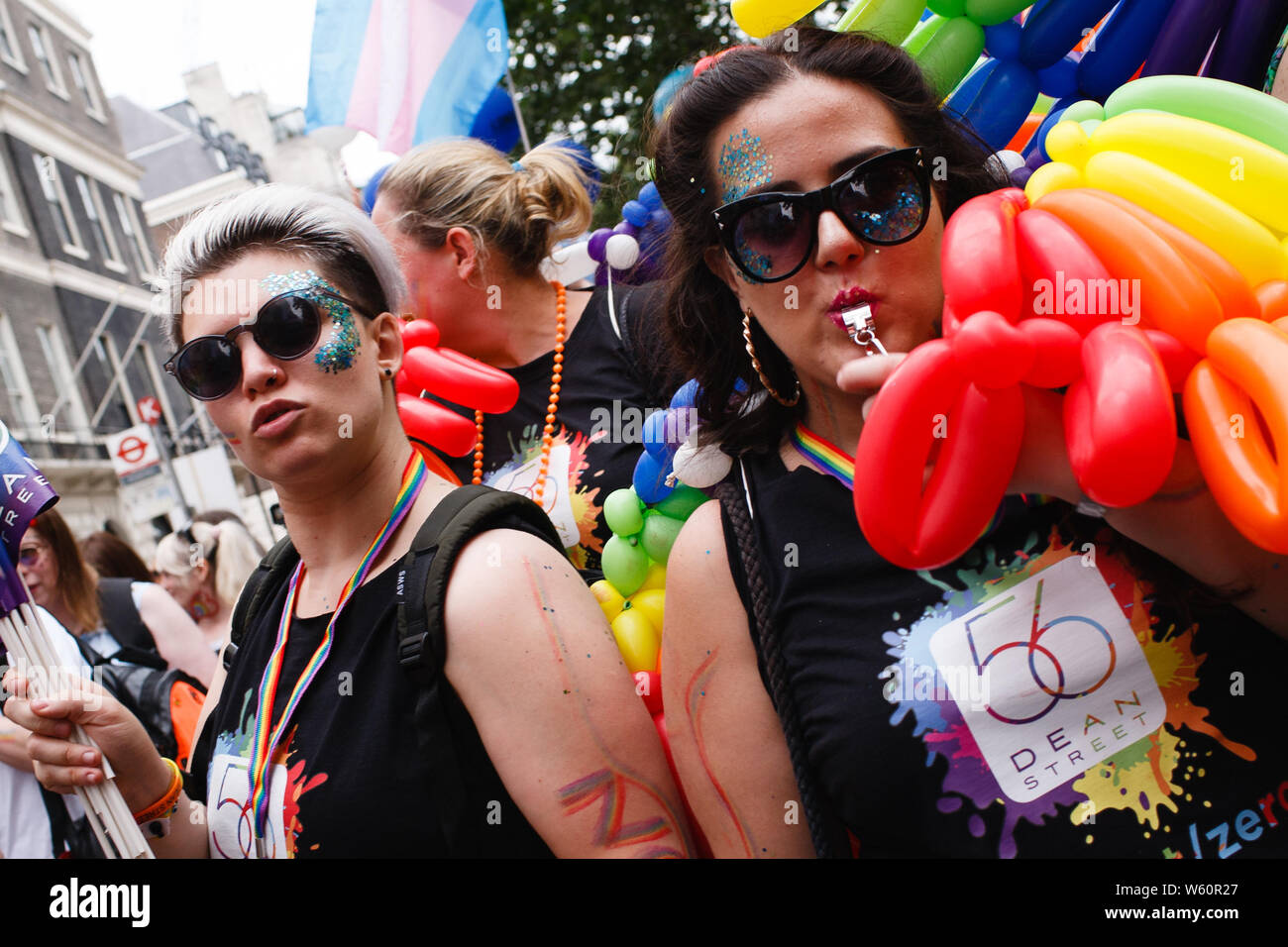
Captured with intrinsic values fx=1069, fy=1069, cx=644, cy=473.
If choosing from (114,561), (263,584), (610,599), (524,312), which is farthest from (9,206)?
(610,599)

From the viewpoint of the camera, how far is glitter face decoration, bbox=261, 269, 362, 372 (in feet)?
6.64

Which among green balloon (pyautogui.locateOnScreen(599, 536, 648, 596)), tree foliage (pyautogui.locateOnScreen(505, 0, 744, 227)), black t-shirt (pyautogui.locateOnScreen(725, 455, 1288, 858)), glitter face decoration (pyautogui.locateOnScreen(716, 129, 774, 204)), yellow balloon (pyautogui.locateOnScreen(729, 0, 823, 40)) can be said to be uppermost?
tree foliage (pyautogui.locateOnScreen(505, 0, 744, 227))

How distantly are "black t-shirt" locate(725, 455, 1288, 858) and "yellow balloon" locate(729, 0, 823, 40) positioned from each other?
1.27m

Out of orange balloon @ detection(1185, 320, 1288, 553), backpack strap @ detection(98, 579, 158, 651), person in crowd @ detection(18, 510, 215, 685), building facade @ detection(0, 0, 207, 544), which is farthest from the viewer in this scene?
building facade @ detection(0, 0, 207, 544)

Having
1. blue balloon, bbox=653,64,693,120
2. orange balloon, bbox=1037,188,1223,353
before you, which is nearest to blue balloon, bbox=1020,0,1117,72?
blue balloon, bbox=653,64,693,120

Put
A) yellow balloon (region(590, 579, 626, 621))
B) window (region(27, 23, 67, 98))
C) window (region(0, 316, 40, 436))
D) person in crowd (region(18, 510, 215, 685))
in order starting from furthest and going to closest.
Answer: window (region(27, 23, 67, 98))
window (region(0, 316, 40, 436))
person in crowd (region(18, 510, 215, 685))
yellow balloon (region(590, 579, 626, 621))

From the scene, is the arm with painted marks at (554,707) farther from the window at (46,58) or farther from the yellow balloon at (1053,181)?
the window at (46,58)

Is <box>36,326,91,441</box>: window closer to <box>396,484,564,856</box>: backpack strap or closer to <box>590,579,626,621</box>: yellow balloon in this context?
<box>590,579,626,621</box>: yellow balloon

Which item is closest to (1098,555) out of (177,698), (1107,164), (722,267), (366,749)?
(1107,164)

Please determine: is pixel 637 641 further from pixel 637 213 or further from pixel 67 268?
pixel 67 268

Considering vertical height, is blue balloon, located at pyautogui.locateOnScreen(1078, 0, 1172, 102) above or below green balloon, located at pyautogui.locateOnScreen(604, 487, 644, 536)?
above

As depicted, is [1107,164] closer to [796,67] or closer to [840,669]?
[796,67]

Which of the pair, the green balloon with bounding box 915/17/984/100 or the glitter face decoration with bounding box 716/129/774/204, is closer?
the glitter face decoration with bounding box 716/129/774/204

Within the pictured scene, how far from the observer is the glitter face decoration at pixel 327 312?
2025mm
